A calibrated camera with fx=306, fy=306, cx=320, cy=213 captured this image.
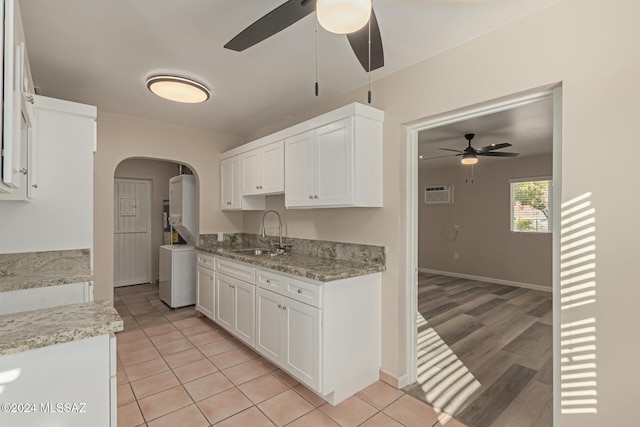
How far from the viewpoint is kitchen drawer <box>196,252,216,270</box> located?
3.65 metres

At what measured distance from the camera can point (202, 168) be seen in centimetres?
427

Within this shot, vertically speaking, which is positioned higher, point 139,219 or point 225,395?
point 139,219

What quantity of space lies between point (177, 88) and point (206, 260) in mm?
2029

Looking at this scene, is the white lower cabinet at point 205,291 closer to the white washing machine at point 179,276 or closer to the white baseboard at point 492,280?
the white washing machine at point 179,276

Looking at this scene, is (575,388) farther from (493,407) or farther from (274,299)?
(274,299)

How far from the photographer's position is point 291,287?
243cm

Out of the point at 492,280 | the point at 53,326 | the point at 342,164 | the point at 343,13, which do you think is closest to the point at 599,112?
the point at 343,13

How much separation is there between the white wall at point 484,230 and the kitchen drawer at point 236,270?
4.79 metres

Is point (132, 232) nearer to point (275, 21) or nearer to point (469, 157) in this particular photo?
point (275, 21)

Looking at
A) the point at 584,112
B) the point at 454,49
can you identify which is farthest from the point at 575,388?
the point at 454,49

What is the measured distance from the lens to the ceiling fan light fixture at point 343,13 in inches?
46.7

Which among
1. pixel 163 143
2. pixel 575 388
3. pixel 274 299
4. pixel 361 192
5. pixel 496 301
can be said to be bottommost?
pixel 496 301

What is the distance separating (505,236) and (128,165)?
7330mm

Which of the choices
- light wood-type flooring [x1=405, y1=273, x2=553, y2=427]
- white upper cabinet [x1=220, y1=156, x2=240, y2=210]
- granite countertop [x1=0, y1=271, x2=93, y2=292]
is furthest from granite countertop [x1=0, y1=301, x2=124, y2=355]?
white upper cabinet [x1=220, y1=156, x2=240, y2=210]
